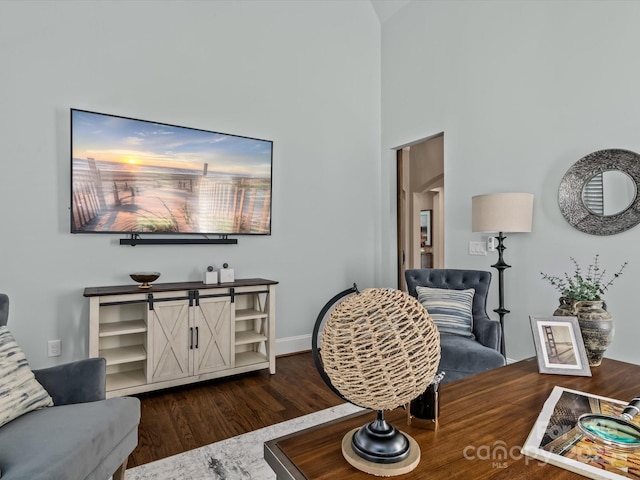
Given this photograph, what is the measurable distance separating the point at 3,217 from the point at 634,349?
444 centimetres

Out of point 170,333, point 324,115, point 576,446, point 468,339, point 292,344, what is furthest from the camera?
point 324,115

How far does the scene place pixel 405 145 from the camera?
4246 millimetres

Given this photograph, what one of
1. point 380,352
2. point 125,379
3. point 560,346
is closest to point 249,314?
point 125,379

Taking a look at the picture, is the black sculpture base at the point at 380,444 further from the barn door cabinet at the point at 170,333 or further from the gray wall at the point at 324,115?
the gray wall at the point at 324,115

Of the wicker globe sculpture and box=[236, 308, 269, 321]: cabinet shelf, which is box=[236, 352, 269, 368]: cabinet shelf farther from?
the wicker globe sculpture

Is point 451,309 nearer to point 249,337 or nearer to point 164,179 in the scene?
point 249,337

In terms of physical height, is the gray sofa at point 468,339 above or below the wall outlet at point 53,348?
above

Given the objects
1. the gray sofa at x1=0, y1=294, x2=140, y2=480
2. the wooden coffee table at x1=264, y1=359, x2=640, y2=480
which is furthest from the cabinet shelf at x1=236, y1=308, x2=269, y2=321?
the wooden coffee table at x1=264, y1=359, x2=640, y2=480

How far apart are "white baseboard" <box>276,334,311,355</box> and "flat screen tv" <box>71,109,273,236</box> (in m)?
1.11

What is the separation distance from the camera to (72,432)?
4.40 ft

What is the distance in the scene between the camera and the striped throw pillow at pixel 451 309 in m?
2.62

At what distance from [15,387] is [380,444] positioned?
1.47m

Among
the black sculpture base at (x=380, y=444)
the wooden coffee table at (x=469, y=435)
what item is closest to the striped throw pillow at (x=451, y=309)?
the wooden coffee table at (x=469, y=435)

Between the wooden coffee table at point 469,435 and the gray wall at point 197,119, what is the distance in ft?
8.61
